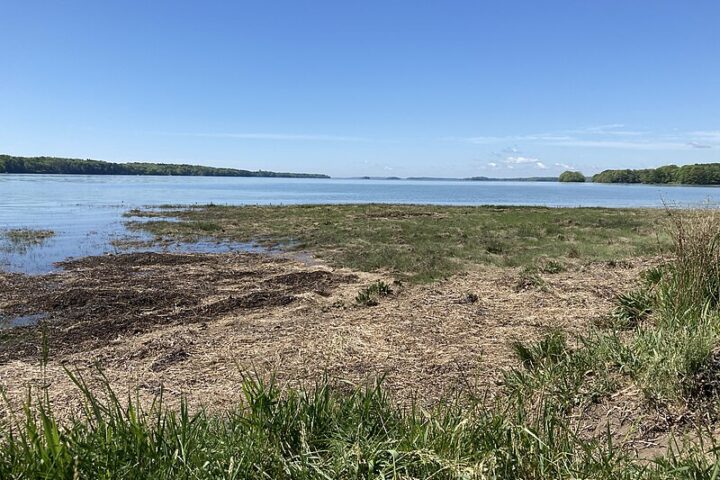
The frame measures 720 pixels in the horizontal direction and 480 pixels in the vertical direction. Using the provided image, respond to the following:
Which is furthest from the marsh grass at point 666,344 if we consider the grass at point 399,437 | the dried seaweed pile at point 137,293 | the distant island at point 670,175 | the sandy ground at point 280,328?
the distant island at point 670,175

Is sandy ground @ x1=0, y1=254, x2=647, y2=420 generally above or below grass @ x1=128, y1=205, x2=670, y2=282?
below

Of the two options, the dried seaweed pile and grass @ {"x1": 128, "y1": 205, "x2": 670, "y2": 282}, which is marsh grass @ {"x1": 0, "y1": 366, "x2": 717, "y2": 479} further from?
grass @ {"x1": 128, "y1": 205, "x2": 670, "y2": 282}

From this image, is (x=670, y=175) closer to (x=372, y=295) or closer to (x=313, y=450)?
(x=372, y=295)

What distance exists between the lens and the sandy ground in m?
5.23

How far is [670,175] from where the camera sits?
5202 inches

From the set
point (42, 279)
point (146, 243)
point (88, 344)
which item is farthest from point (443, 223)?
point (88, 344)

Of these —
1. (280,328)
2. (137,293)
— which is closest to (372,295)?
(280,328)

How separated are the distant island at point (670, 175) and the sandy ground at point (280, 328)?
125885mm

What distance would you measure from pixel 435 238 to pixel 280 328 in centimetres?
1206

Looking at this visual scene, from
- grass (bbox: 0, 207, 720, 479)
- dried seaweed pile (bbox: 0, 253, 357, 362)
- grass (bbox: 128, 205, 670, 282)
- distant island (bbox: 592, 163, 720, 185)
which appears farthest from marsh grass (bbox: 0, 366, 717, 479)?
distant island (bbox: 592, 163, 720, 185)

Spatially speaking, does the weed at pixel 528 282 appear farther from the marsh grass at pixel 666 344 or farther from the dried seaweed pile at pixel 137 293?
the dried seaweed pile at pixel 137 293

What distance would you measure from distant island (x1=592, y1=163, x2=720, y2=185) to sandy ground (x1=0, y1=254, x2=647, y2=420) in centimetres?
12588

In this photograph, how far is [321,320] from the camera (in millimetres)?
7469

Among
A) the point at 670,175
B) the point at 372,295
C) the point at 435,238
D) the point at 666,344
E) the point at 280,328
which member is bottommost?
the point at 280,328
